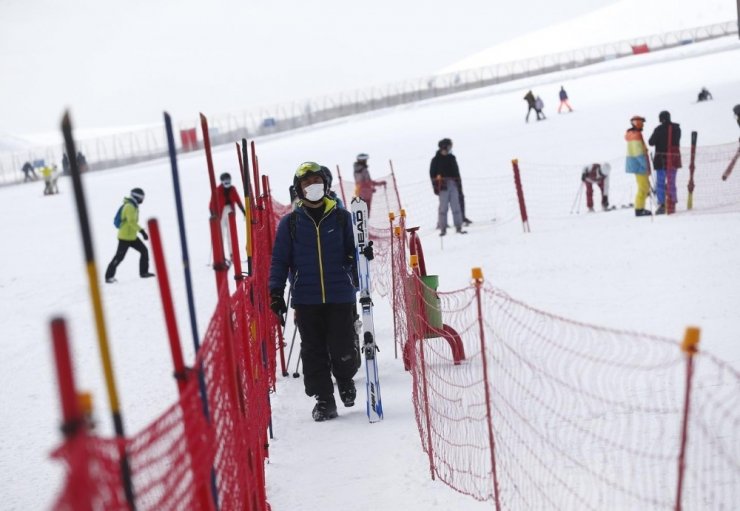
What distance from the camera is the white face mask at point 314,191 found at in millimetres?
5824

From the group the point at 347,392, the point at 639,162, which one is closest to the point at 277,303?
the point at 347,392

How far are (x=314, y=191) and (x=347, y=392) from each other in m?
1.51

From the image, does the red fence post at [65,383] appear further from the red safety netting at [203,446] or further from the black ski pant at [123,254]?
the black ski pant at [123,254]

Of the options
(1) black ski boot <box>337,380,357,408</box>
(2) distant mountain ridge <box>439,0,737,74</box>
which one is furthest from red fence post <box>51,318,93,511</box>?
(2) distant mountain ridge <box>439,0,737,74</box>

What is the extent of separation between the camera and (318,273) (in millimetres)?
5996

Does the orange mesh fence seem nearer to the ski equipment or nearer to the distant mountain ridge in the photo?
the ski equipment

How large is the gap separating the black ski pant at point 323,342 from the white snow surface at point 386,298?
32cm

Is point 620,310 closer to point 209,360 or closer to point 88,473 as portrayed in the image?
point 209,360

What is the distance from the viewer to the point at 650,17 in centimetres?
12950

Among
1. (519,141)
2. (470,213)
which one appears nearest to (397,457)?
(470,213)

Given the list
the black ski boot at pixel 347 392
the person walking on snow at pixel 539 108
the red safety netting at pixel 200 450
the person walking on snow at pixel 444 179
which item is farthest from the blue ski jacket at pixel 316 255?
the person walking on snow at pixel 539 108

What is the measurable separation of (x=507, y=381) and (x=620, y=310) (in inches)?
92.1

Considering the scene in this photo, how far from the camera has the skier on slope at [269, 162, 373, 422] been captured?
599cm

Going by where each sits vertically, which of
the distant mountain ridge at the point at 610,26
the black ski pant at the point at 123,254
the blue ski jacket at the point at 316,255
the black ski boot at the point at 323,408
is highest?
the distant mountain ridge at the point at 610,26
